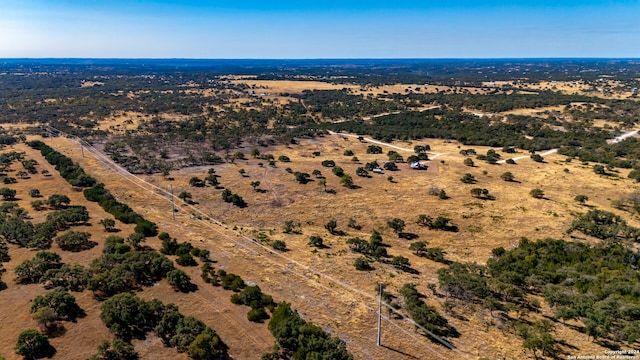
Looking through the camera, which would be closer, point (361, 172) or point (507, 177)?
point (507, 177)

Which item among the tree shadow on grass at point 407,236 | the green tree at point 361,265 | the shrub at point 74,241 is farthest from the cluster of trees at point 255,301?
the tree shadow on grass at point 407,236

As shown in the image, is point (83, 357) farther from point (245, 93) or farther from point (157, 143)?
point (245, 93)

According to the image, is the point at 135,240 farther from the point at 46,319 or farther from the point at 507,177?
the point at 507,177

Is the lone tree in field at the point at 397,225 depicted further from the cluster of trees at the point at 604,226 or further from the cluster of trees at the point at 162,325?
the cluster of trees at the point at 162,325

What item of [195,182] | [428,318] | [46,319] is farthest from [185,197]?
[428,318]

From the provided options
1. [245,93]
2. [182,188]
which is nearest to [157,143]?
[182,188]

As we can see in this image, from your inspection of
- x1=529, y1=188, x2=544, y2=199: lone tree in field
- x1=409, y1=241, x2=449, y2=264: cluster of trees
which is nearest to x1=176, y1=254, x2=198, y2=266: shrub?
x1=409, y1=241, x2=449, y2=264: cluster of trees

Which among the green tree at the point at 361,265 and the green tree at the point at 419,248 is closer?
the green tree at the point at 361,265

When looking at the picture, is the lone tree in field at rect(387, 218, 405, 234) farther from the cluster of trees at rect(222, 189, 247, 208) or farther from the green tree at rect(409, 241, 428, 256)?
the cluster of trees at rect(222, 189, 247, 208)
